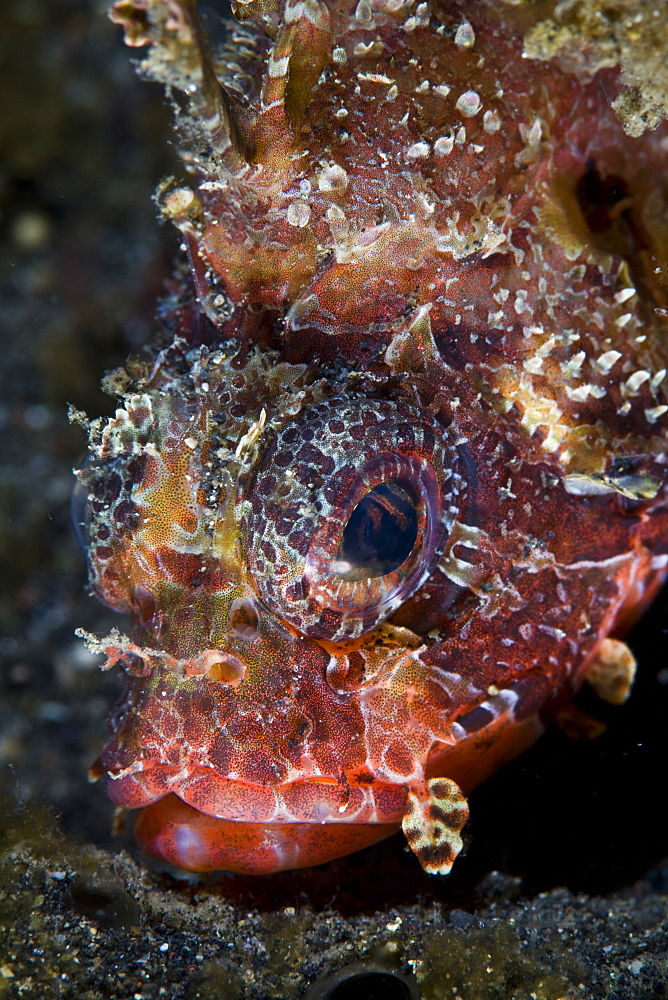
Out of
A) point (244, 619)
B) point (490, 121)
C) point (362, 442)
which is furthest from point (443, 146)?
point (244, 619)

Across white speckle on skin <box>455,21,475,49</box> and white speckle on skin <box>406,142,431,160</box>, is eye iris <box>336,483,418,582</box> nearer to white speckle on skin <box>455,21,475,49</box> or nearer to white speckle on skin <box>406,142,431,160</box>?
white speckle on skin <box>406,142,431,160</box>

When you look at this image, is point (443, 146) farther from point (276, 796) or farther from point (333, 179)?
point (276, 796)

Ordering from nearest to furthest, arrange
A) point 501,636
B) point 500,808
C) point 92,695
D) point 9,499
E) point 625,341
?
point 501,636 → point 625,341 → point 500,808 → point 92,695 → point 9,499

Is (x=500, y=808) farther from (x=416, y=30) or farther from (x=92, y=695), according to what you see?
(x=416, y=30)

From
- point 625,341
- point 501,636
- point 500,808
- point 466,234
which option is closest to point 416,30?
point 466,234

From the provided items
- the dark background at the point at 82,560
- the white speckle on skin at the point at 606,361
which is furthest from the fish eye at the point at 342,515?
the dark background at the point at 82,560
